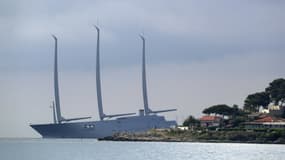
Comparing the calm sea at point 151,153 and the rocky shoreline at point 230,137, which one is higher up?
the rocky shoreline at point 230,137

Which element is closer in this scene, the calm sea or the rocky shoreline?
the calm sea

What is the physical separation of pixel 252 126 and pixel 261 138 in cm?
1820

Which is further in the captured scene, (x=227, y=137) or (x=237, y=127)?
(x=237, y=127)

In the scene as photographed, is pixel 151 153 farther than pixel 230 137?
No

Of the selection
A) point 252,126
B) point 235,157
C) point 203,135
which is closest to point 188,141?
point 203,135

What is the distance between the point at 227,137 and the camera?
599ft

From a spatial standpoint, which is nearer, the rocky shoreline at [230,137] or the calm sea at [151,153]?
the calm sea at [151,153]

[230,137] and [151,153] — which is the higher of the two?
[230,137]

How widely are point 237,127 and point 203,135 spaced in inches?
408

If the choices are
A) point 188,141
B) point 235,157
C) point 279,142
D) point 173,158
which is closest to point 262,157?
point 235,157

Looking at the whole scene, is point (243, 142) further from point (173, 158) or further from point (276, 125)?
point (173, 158)

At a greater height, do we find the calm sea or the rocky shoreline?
the rocky shoreline

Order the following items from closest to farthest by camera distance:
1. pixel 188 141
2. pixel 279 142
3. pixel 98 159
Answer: pixel 98 159 → pixel 279 142 → pixel 188 141

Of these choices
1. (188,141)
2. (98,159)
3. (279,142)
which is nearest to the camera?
(98,159)
